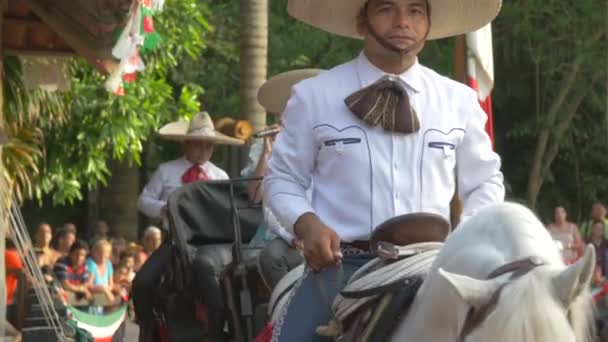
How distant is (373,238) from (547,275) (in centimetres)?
94

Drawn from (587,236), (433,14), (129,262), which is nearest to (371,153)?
(433,14)

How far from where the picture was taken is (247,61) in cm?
1477

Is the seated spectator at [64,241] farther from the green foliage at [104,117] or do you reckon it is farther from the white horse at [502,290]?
the white horse at [502,290]

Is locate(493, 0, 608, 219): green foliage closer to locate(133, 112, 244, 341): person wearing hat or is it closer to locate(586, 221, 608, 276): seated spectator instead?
locate(586, 221, 608, 276): seated spectator

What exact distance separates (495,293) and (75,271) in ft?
38.8

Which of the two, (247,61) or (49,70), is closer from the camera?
(49,70)

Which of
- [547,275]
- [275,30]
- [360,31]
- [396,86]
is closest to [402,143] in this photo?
[396,86]

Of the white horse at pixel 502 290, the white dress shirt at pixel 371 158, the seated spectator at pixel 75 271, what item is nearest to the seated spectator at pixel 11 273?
the seated spectator at pixel 75 271

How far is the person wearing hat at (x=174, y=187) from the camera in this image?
31.1ft

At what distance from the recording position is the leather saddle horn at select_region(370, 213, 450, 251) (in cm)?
480

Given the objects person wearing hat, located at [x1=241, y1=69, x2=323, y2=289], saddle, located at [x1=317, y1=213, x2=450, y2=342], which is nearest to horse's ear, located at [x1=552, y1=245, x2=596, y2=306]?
saddle, located at [x1=317, y1=213, x2=450, y2=342]

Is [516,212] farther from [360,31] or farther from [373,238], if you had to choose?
[360,31]

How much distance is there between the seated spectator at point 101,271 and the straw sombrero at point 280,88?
6.06 meters

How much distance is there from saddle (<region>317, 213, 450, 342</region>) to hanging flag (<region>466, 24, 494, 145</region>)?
4.31m
